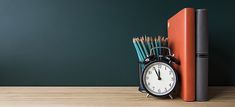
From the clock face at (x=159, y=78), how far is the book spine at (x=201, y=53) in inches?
3.3

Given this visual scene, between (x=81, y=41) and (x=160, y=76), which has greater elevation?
(x=81, y=41)

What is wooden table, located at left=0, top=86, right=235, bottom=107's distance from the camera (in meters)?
0.84

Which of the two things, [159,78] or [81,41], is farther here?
[81,41]

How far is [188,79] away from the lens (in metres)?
0.85

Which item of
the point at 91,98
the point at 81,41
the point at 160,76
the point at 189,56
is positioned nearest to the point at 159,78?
the point at 160,76

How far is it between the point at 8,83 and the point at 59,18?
39 centimetres

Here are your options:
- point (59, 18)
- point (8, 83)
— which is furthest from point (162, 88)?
point (8, 83)

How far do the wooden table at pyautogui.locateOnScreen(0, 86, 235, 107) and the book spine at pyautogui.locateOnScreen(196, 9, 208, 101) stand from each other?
0.04 meters

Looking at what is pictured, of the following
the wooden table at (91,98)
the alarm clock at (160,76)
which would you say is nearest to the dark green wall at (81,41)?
the wooden table at (91,98)

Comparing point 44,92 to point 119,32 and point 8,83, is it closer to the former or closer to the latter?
point 8,83

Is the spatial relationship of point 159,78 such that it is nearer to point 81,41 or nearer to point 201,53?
point 201,53

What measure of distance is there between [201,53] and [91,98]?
1.35 ft

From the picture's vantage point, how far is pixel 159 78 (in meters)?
0.90

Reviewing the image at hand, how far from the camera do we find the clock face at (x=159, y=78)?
34.9 inches
